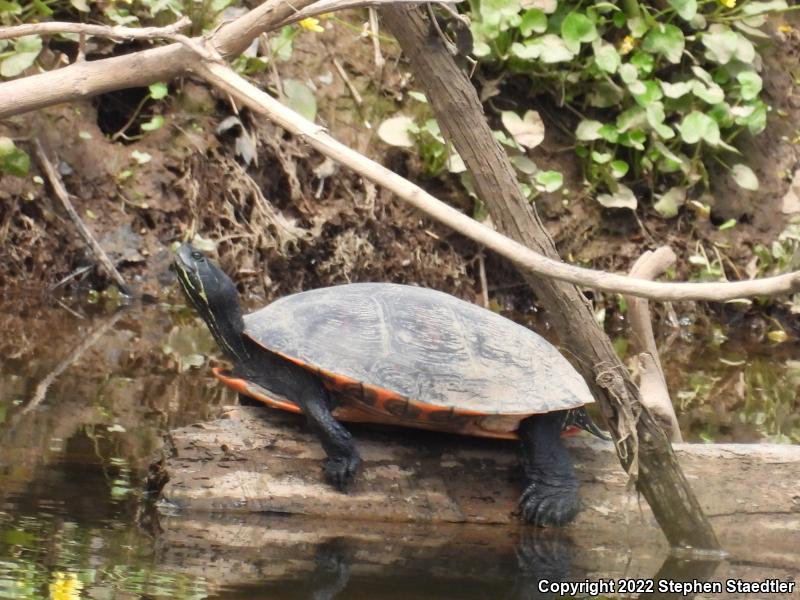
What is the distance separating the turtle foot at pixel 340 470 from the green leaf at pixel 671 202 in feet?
18.1

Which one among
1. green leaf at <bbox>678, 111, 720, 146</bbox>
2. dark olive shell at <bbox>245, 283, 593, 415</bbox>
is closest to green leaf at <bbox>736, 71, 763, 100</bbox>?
green leaf at <bbox>678, 111, 720, 146</bbox>

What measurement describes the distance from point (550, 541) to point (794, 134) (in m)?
6.56

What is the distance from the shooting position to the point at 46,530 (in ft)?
11.0

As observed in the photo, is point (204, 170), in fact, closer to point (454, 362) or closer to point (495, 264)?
point (495, 264)

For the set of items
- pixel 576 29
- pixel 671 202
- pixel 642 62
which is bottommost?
pixel 671 202

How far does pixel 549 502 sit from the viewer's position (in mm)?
3908

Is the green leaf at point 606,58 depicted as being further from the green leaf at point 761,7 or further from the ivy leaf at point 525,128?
the green leaf at point 761,7

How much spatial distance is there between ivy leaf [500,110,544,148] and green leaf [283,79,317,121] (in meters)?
1.47

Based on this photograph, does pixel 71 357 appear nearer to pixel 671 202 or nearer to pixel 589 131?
pixel 589 131

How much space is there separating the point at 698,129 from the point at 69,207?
446 cm

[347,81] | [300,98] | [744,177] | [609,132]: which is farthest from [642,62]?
[300,98]

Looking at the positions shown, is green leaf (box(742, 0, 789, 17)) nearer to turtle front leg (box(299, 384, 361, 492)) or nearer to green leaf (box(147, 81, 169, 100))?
green leaf (box(147, 81, 169, 100))

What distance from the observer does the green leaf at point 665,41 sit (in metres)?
8.77

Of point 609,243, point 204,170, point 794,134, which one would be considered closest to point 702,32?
point 794,134
